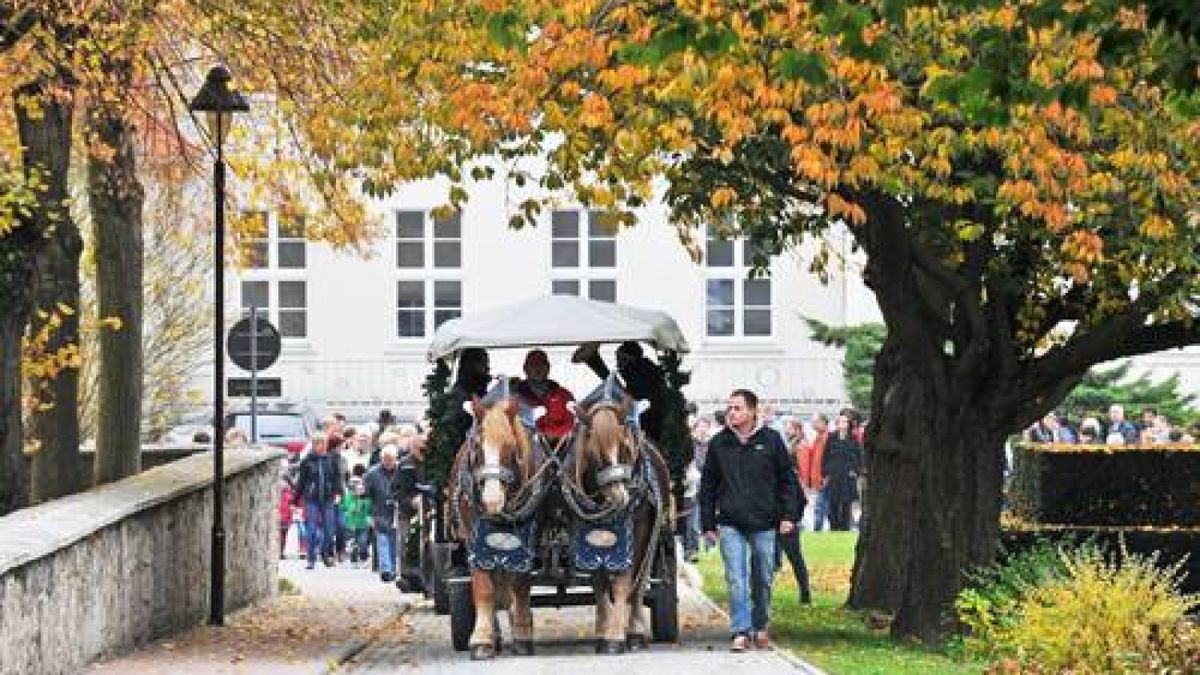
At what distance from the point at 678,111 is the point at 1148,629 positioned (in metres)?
6.28

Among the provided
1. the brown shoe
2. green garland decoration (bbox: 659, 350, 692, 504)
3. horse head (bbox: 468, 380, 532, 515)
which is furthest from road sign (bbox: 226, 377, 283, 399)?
horse head (bbox: 468, 380, 532, 515)

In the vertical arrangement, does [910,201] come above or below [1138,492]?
above

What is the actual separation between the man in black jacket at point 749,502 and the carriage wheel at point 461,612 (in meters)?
1.77

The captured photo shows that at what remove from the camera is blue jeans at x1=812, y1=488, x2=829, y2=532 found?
42.6m

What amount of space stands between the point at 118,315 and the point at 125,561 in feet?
22.7

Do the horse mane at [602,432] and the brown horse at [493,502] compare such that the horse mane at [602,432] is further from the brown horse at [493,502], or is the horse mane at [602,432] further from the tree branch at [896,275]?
the tree branch at [896,275]

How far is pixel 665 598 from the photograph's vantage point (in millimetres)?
21609

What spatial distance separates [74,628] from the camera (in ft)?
61.6

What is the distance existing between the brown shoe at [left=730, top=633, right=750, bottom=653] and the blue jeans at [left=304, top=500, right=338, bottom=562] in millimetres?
16564

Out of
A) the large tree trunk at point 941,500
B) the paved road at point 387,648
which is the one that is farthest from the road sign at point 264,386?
the large tree trunk at point 941,500

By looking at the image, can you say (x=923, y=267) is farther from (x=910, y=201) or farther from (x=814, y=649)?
(x=814, y=649)

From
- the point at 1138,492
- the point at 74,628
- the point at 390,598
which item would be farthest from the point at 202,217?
the point at 74,628

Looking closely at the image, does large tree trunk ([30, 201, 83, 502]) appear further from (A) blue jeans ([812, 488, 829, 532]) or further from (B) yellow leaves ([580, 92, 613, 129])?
(A) blue jeans ([812, 488, 829, 532])

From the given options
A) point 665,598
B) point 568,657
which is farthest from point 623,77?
point 665,598
